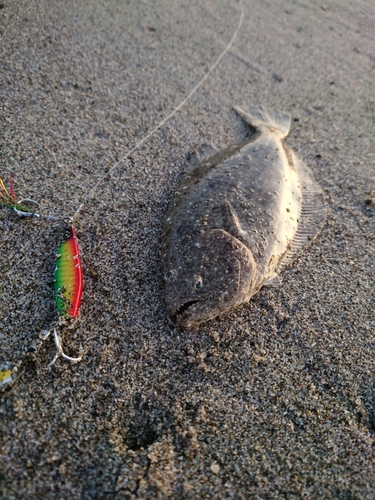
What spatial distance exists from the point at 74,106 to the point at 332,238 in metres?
2.91

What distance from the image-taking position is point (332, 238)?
11.0ft

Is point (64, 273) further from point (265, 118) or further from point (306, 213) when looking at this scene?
point (265, 118)

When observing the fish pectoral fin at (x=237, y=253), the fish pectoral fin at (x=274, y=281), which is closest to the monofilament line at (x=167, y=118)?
the fish pectoral fin at (x=237, y=253)

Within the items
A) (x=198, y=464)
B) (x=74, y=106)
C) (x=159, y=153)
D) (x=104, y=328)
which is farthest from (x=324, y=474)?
(x=74, y=106)

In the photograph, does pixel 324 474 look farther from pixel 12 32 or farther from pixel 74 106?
pixel 12 32

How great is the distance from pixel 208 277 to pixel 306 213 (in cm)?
148

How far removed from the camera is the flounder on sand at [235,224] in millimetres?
2547

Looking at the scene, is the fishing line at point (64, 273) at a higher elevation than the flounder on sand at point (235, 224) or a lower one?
lower

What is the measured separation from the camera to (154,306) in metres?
2.64

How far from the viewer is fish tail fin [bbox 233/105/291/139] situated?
414cm

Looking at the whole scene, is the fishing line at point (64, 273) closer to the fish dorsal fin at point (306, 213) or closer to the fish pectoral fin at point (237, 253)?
the fish pectoral fin at point (237, 253)

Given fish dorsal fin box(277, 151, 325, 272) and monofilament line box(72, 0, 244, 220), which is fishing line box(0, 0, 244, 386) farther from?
fish dorsal fin box(277, 151, 325, 272)

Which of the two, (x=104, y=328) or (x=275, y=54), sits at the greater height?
(x=275, y=54)

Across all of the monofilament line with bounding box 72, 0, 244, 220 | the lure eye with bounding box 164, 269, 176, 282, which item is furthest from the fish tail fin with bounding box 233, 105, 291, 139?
the lure eye with bounding box 164, 269, 176, 282
